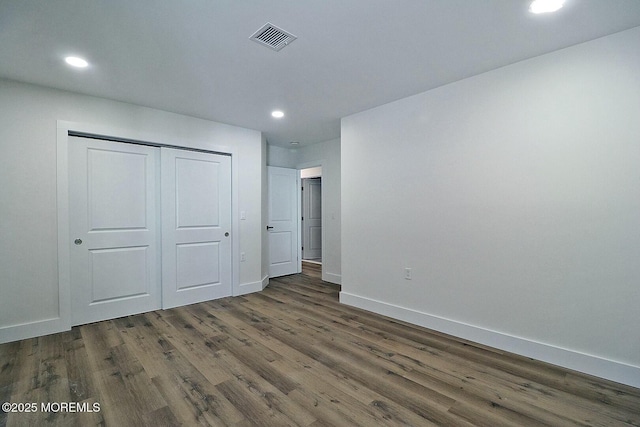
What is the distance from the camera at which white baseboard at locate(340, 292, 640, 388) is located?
6.58ft

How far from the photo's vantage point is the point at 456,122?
2.82 meters

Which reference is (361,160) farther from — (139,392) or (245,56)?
(139,392)

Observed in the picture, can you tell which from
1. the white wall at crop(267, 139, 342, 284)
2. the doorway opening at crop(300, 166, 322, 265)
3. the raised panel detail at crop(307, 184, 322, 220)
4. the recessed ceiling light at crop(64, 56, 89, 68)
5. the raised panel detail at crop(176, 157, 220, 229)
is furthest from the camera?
the raised panel detail at crop(307, 184, 322, 220)

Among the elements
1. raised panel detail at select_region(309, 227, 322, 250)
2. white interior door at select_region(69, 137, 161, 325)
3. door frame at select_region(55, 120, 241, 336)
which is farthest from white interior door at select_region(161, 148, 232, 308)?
raised panel detail at select_region(309, 227, 322, 250)

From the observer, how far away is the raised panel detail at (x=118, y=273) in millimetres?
3164

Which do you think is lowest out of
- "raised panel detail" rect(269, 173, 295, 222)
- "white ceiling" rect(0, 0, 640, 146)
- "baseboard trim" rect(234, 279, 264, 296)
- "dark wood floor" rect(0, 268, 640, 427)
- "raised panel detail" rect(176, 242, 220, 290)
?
"dark wood floor" rect(0, 268, 640, 427)

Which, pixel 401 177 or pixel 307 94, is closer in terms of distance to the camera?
pixel 307 94

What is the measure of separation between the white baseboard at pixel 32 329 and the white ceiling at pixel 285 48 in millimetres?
2438

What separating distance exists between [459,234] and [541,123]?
1184 mm

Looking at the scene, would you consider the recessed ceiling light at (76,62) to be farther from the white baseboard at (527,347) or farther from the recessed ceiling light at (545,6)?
the white baseboard at (527,347)

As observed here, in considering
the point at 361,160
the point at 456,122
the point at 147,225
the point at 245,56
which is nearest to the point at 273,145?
the point at 361,160

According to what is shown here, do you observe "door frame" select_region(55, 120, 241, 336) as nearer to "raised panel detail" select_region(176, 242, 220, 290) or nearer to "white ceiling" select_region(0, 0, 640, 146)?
"white ceiling" select_region(0, 0, 640, 146)

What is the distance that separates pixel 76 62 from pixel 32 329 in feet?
8.64

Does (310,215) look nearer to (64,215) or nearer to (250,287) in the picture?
(250,287)
